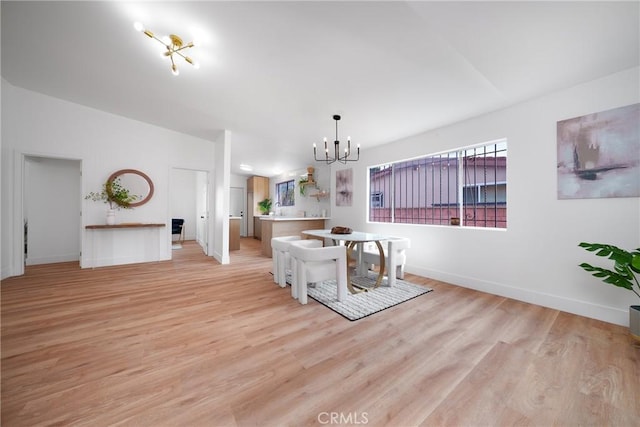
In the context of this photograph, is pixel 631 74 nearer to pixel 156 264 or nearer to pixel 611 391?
pixel 611 391

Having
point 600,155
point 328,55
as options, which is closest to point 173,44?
point 328,55

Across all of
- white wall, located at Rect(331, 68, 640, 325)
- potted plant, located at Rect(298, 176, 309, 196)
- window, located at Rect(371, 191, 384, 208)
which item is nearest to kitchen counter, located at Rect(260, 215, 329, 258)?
potted plant, located at Rect(298, 176, 309, 196)

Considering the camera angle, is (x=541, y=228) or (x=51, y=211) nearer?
(x=541, y=228)

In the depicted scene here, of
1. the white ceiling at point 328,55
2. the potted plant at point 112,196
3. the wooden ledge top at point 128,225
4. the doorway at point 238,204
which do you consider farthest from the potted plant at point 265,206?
the white ceiling at point 328,55

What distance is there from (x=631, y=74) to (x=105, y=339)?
530 cm

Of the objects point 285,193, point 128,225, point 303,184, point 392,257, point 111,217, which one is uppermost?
point 303,184

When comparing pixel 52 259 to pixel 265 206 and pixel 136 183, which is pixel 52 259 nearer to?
pixel 136 183

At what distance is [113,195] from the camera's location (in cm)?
439

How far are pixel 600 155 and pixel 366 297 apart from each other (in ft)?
9.23

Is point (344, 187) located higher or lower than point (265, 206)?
higher

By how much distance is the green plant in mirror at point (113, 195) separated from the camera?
4.36m

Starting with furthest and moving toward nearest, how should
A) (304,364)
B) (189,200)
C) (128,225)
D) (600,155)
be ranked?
(189,200)
(128,225)
(600,155)
(304,364)

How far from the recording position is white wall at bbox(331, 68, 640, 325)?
7.25 feet
